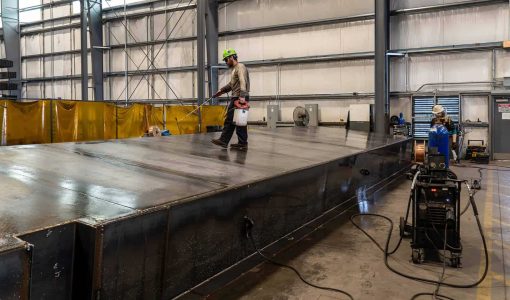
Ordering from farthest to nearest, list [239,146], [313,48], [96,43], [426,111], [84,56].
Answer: [96,43]
[84,56]
[313,48]
[426,111]
[239,146]

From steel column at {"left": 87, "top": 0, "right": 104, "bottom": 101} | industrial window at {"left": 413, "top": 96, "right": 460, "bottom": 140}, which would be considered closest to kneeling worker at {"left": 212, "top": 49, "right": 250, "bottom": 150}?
industrial window at {"left": 413, "top": 96, "right": 460, "bottom": 140}

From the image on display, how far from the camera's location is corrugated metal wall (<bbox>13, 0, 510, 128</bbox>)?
11281 millimetres

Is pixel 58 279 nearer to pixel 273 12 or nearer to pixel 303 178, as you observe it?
pixel 303 178

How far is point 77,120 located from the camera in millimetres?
9789

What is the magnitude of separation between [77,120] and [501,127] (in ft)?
36.8

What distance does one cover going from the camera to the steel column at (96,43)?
16859 millimetres

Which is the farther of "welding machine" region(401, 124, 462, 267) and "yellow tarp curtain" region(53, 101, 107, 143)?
"yellow tarp curtain" region(53, 101, 107, 143)

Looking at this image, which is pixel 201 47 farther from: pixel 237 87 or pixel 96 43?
pixel 237 87

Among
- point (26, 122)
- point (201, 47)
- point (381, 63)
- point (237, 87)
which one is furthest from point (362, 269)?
point (201, 47)

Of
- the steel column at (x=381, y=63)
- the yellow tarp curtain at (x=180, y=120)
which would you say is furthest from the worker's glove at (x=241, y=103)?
the steel column at (x=381, y=63)

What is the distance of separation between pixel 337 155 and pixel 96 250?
159 inches

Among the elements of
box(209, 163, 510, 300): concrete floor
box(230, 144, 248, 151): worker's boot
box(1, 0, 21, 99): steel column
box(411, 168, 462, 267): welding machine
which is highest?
box(1, 0, 21, 99): steel column

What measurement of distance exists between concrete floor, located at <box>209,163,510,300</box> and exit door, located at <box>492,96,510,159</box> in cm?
657

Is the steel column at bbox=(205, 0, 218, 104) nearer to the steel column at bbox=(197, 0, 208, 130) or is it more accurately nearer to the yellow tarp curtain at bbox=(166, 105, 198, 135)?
the steel column at bbox=(197, 0, 208, 130)
